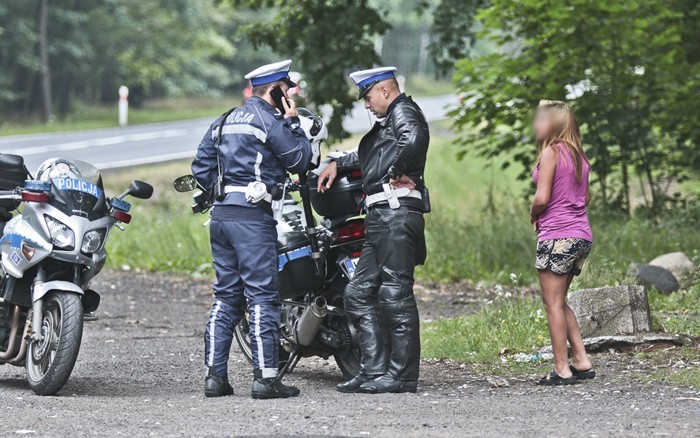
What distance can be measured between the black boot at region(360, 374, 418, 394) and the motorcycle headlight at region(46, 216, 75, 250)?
1.86 m

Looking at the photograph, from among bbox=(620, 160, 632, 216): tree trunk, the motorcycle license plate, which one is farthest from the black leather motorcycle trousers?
bbox=(620, 160, 632, 216): tree trunk

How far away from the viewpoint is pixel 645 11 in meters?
13.2

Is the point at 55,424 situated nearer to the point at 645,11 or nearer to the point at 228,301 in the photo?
the point at 228,301

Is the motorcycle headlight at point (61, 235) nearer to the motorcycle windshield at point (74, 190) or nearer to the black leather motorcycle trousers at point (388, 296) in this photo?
the motorcycle windshield at point (74, 190)

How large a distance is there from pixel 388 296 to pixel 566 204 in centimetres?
117

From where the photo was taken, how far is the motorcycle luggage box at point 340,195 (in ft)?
24.3

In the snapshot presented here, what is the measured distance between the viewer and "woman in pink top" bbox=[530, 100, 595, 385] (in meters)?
7.21

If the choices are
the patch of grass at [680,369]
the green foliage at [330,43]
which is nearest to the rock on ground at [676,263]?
the patch of grass at [680,369]

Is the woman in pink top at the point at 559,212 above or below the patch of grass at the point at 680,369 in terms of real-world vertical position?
above

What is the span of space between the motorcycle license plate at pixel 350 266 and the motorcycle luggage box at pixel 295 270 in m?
0.18

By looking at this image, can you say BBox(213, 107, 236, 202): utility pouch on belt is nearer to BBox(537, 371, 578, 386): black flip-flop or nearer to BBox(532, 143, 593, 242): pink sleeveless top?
BBox(532, 143, 593, 242): pink sleeveless top

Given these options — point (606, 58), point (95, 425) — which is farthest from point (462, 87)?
point (95, 425)

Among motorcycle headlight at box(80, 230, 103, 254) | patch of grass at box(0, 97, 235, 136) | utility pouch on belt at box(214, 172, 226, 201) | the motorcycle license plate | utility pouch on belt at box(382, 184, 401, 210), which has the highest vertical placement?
patch of grass at box(0, 97, 235, 136)

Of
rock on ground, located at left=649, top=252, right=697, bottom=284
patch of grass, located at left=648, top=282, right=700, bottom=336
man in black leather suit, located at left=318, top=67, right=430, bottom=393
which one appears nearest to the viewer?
man in black leather suit, located at left=318, top=67, right=430, bottom=393
